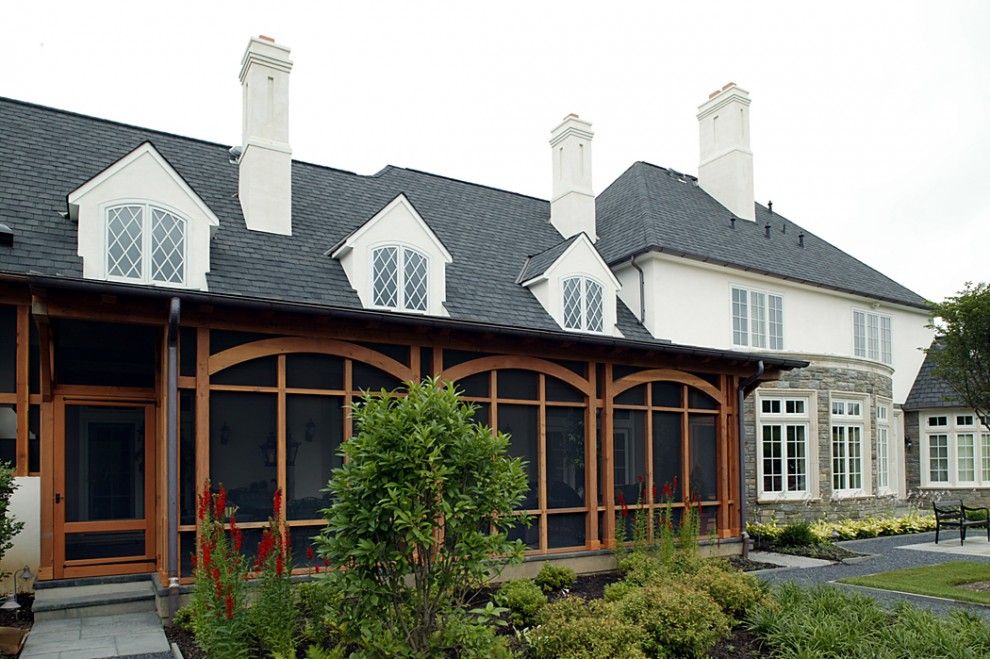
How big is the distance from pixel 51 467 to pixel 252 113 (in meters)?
7.10

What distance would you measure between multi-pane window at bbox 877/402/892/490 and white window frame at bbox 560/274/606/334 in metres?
8.35

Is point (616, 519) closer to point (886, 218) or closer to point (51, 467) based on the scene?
point (51, 467)

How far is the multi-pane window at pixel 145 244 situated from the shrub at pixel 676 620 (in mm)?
8044

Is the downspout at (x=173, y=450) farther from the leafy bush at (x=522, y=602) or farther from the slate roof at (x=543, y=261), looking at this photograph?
the slate roof at (x=543, y=261)

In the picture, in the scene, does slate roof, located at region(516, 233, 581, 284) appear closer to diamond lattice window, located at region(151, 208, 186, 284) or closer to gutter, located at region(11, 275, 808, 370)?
gutter, located at region(11, 275, 808, 370)

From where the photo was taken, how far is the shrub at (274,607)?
21.3 feet

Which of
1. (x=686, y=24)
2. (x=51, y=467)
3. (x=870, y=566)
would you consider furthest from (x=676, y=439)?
(x=51, y=467)

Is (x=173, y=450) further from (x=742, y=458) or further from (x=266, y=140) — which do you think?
(x=742, y=458)

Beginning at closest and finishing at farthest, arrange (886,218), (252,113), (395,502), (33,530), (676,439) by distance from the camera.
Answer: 1. (395,502)
2. (33,530)
3. (676,439)
4. (252,113)
5. (886,218)

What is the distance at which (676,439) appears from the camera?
41.7 ft

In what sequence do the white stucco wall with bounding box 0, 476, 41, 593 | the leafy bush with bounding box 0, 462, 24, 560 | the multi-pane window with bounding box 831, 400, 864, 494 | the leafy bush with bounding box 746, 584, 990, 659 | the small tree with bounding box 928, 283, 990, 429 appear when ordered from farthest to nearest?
the multi-pane window with bounding box 831, 400, 864, 494 < the small tree with bounding box 928, 283, 990, 429 < the white stucco wall with bounding box 0, 476, 41, 593 < the leafy bush with bounding box 0, 462, 24, 560 < the leafy bush with bounding box 746, 584, 990, 659

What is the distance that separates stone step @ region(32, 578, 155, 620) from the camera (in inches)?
327

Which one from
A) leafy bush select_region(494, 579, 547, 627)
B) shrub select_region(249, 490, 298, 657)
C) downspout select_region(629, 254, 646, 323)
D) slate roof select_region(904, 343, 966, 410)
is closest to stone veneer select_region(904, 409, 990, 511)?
slate roof select_region(904, 343, 966, 410)

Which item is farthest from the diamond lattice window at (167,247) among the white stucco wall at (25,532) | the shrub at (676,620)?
the shrub at (676,620)
